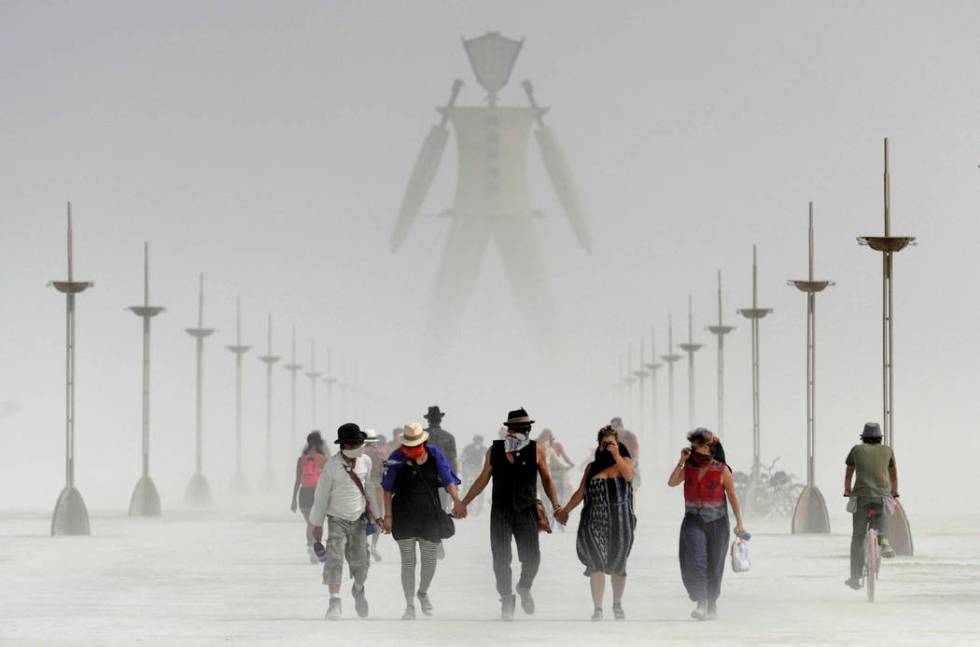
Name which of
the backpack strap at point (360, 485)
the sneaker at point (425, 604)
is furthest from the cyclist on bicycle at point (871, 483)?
the backpack strap at point (360, 485)

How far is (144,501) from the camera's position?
42.2 metres

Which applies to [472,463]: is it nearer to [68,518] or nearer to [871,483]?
[68,518]

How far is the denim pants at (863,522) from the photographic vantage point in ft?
68.9

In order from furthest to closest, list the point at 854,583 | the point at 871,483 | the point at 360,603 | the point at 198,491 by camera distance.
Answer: the point at 198,491 < the point at 854,583 < the point at 871,483 < the point at 360,603

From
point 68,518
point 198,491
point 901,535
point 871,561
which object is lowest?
point 198,491

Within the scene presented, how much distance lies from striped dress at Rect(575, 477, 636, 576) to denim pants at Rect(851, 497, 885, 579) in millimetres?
3806

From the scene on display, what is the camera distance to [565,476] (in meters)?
37.9

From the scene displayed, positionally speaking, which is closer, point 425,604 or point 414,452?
point 414,452

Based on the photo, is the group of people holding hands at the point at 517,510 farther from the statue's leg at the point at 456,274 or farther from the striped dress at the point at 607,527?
the statue's leg at the point at 456,274

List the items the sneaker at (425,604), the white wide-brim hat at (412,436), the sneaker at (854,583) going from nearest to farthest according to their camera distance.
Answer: the white wide-brim hat at (412,436) → the sneaker at (425,604) → the sneaker at (854,583)

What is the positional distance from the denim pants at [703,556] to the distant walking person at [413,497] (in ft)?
6.36

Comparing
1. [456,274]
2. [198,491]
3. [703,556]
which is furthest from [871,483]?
[456,274]

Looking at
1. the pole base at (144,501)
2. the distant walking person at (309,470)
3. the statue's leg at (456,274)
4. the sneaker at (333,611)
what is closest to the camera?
the sneaker at (333,611)

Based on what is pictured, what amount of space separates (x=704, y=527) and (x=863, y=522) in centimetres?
326
